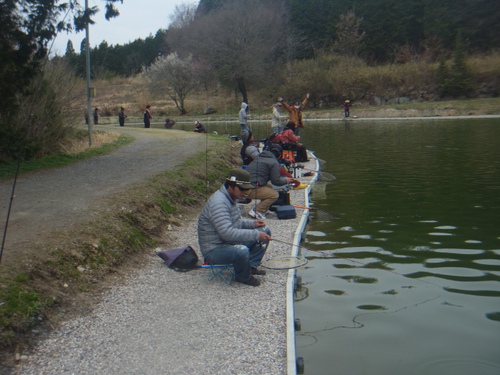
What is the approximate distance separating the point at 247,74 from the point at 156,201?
52.8 metres

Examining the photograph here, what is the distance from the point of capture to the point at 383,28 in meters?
68.6

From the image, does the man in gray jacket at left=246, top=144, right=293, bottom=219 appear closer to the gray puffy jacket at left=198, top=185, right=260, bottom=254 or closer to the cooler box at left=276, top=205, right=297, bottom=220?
the cooler box at left=276, top=205, right=297, bottom=220

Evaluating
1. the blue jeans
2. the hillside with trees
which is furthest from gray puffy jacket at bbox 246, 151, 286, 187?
the hillside with trees

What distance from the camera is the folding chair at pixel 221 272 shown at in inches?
317

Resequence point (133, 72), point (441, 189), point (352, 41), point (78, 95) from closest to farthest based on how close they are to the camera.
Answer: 1. point (441, 189)
2. point (78, 95)
3. point (352, 41)
4. point (133, 72)

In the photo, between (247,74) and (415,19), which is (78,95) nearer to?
(247,74)

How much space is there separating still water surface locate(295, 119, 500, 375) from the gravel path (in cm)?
50

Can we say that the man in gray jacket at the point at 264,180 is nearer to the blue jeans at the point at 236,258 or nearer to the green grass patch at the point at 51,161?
the blue jeans at the point at 236,258

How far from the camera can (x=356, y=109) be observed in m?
53.9

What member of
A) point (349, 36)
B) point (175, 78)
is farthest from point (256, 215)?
point (349, 36)

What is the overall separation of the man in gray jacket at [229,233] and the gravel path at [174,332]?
0.34 m

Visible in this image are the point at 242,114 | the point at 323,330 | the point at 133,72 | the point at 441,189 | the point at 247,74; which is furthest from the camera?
the point at 133,72

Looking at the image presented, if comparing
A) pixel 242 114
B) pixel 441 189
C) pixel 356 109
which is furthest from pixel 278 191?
pixel 356 109

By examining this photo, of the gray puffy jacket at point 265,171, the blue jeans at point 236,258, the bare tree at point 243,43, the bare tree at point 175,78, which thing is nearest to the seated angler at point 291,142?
the gray puffy jacket at point 265,171
